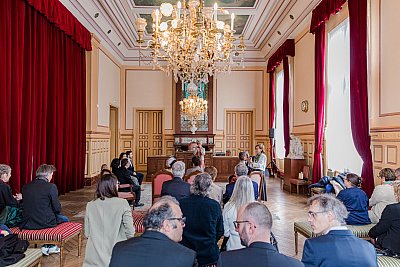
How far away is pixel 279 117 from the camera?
14242mm

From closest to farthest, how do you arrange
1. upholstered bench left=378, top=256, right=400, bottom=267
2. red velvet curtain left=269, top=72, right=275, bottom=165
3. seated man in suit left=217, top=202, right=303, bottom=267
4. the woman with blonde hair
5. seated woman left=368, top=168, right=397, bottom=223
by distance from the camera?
seated man in suit left=217, top=202, right=303, bottom=267
upholstered bench left=378, top=256, right=400, bottom=267
the woman with blonde hair
seated woman left=368, top=168, right=397, bottom=223
red velvet curtain left=269, top=72, right=275, bottom=165

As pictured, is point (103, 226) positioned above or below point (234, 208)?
below

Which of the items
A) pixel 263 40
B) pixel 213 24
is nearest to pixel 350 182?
pixel 213 24

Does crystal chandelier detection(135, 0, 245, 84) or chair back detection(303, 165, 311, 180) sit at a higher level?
crystal chandelier detection(135, 0, 245, 84)

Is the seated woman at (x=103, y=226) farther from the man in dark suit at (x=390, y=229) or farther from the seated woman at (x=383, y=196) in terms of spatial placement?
the seated woman at (x=383, y=196)

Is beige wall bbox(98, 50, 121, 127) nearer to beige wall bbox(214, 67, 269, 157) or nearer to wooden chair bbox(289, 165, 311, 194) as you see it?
beige wall bbox(214, 67, 269, 157)

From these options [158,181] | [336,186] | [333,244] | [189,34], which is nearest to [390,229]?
[333,244]

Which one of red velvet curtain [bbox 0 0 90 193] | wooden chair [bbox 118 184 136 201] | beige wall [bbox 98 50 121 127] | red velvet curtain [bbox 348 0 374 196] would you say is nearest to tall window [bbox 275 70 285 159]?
beige wall [bbox 98 50 121 127]

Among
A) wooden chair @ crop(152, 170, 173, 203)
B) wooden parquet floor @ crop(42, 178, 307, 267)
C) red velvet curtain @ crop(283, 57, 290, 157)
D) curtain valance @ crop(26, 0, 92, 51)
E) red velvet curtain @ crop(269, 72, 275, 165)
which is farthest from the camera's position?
red velvet curtain @ crop(269, 72, 275, 165)

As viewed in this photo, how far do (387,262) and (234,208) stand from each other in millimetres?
1433

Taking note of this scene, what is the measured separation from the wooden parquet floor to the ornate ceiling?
4606mm

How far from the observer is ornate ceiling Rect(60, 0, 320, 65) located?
10.0 meters

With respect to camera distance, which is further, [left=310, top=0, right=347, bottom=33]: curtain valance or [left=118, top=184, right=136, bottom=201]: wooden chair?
[left=310, top=0, right=347, bottom=33]: curtain valance

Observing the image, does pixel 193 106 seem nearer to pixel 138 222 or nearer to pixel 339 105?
pixel 339 105
